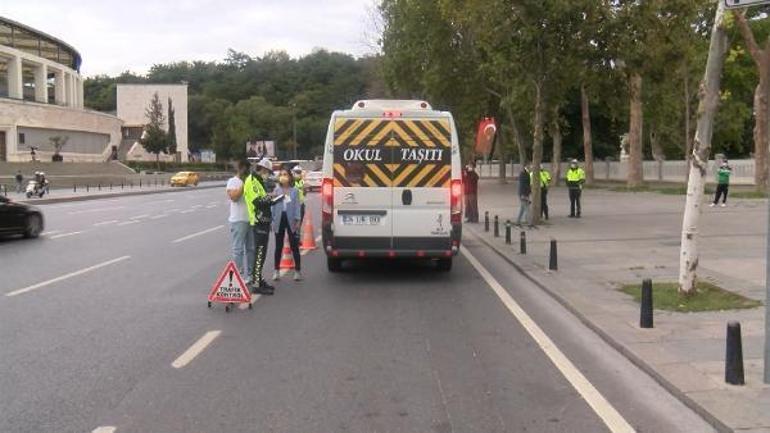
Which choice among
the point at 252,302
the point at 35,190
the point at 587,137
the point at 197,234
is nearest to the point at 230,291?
the point at 252,302

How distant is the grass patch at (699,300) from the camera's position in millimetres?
9266

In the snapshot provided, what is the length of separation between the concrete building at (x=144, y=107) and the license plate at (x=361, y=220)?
11347 centimetres

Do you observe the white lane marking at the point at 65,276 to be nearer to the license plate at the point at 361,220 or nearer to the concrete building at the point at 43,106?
the license plate at the point at 361,220

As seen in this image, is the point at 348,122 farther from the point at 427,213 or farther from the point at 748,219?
the point at 748,219

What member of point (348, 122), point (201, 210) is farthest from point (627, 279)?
point (201, 210)

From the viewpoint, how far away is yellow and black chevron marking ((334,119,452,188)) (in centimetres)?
1216

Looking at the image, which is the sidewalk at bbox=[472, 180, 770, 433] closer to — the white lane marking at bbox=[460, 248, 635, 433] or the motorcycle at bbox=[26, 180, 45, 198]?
the white lane marking at bbox=[460, 248, 635, 433]

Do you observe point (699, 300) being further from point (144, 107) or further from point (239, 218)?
point (144, 107)

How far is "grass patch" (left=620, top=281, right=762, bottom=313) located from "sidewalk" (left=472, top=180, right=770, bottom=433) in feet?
0.75

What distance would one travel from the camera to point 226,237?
65.0 feet

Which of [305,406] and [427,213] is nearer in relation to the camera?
[305,406]

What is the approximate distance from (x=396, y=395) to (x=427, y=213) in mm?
6174

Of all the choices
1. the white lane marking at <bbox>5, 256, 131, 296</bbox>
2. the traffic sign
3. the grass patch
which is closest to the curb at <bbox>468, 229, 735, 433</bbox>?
the grass patch

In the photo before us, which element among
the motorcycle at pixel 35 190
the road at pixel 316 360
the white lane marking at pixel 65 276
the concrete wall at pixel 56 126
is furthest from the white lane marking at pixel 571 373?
the concrete wall at pixel 56 126
